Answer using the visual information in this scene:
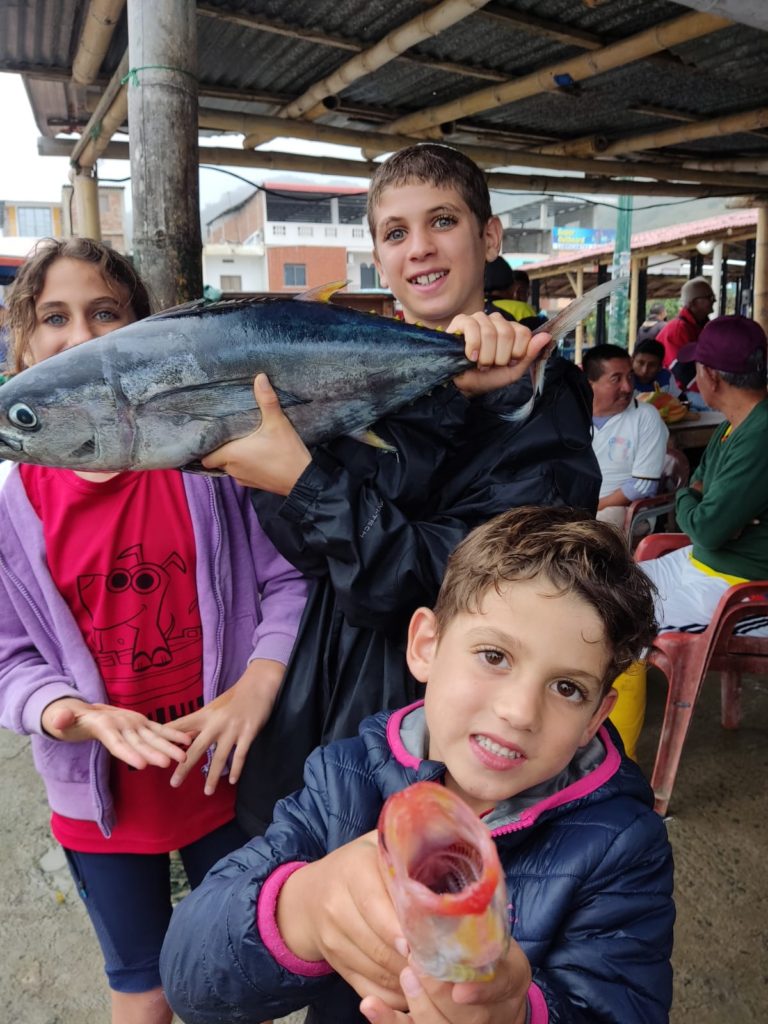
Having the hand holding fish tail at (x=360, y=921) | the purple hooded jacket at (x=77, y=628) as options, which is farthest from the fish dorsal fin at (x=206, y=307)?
the hand holding fish tail at (x=360, y=921)

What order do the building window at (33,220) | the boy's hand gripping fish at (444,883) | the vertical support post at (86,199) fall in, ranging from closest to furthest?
1. the boy's hand gripping fish at (444,883)
2. the vertical support post at (86,199)
3. the building window at (33,220)

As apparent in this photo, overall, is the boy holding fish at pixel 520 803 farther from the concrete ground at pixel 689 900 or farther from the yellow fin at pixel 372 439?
the concrete ground at pixel 689 900

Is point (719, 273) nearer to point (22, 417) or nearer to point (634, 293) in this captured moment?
point (634, 293)

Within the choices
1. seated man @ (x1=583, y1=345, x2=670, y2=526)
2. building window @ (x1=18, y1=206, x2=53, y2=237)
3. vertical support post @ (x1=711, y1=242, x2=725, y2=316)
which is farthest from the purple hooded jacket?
building window @ (x1=18, y1=206, x2=53, y2=237)

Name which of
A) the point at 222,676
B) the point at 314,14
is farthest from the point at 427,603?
the point at 314,14

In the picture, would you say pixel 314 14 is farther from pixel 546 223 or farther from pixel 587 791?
pixel 546 223

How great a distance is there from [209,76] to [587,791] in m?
5.93

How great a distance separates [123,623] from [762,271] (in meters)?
11.4

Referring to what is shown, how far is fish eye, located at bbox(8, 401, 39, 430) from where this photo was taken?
1092 millimetres

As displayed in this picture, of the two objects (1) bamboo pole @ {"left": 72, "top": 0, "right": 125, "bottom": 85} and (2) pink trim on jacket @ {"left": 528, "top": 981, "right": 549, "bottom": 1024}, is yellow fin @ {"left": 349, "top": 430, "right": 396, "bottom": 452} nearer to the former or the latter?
(2) pink trim on jacket @ {"left": 528, "top": 981, "right": 549, "bottom": 1024}

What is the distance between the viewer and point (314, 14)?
447 centimetres

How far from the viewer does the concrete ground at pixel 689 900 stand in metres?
2.18

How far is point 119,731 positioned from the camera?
128 cm

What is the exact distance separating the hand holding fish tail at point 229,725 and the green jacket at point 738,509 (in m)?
2.29
